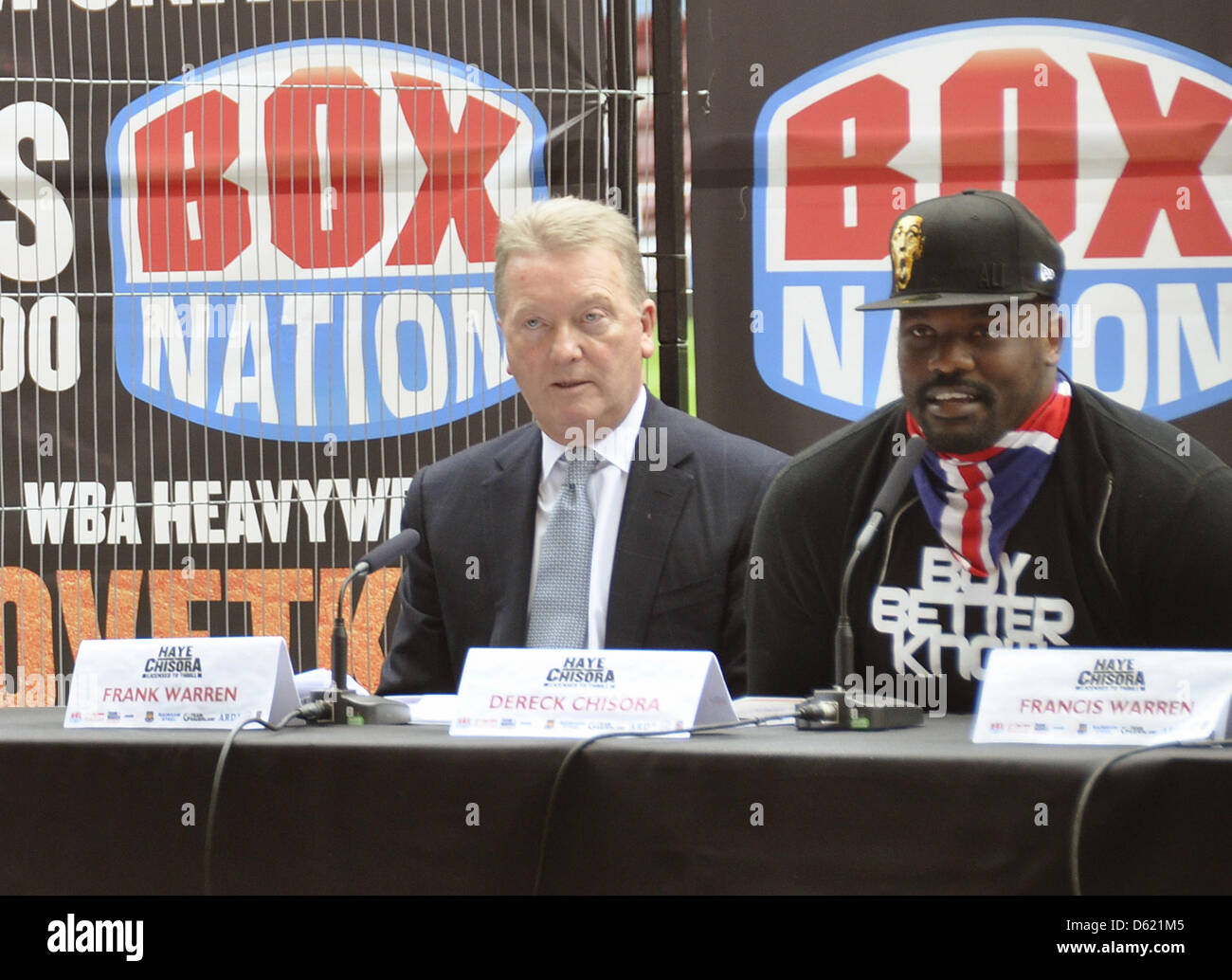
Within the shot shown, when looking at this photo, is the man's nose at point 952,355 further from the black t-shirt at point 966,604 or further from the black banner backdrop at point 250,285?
the black banner backdrop at point 250,285

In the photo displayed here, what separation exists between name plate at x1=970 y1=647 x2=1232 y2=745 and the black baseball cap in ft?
2.74

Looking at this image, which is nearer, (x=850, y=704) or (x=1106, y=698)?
(x=1106, y=698)

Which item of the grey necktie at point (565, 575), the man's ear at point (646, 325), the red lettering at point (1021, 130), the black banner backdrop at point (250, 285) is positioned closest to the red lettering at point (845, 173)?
the red lettering at point (1021, 130)

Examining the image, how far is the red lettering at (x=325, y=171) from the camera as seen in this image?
4180 mm

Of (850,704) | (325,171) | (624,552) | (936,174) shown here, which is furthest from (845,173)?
(850,704)

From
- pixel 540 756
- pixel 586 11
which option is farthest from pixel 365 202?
pixel 540 756

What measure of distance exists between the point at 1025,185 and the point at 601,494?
59.9 inches

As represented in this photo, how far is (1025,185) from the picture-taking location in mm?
3963

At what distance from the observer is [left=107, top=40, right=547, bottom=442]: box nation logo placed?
4156 mm

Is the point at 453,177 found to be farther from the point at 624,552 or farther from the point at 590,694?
the point at 590,694

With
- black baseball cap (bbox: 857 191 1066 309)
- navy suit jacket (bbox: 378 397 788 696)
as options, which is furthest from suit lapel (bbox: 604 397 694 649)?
black baseball cap (bbox: 857 191 1066 309)

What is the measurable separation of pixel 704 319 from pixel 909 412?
4.78 feet

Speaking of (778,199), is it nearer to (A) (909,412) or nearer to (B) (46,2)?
(A) (909,412)

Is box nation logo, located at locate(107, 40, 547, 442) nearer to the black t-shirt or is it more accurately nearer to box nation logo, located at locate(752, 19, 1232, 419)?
box nation logo, located at locate(752, 19, 1232, 419)
